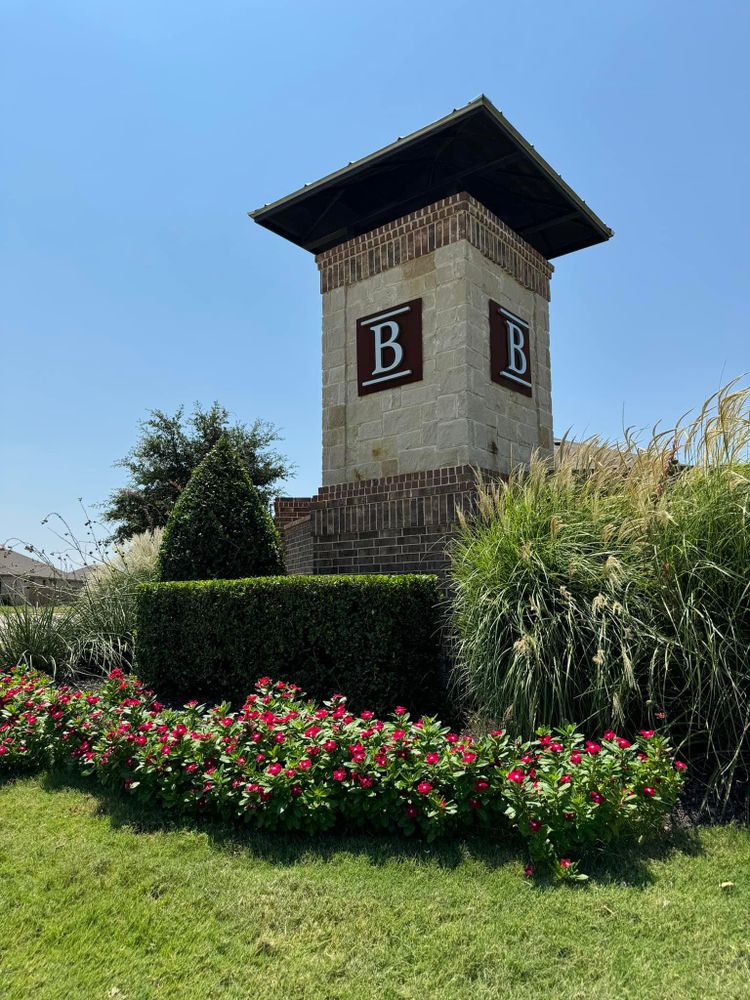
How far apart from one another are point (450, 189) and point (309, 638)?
198 inches

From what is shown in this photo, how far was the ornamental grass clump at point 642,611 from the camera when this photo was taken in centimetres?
350

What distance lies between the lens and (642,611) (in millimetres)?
3752

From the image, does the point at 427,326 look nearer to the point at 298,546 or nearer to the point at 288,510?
the point at 298,546

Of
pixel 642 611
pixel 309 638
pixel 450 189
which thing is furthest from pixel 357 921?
pixel 450 189

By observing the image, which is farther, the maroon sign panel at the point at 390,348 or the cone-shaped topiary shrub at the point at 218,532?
the maroon sign panel at the point at 390,348

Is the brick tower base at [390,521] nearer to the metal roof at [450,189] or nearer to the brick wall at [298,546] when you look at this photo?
the brick wall at [298,546]

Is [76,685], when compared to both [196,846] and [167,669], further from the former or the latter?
[196,846]

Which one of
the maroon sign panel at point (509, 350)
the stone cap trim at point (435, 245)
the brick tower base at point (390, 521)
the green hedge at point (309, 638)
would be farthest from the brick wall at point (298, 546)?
the stone cap trim at point (435, 245)

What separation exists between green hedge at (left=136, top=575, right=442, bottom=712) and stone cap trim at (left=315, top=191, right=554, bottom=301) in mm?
3567

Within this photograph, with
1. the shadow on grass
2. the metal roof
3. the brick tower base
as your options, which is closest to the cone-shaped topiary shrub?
the brick tower base

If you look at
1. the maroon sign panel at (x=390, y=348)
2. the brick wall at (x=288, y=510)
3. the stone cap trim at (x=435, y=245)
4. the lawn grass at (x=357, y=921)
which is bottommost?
the lawn grass at (x=357, y=921)

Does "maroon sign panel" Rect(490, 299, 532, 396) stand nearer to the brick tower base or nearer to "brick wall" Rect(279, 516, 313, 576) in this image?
the brick tower base

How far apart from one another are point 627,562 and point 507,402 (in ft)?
10.8

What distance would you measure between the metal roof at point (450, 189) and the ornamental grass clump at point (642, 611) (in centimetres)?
372
